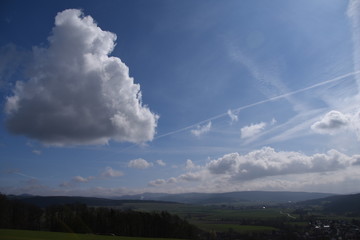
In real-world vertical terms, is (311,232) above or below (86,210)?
below

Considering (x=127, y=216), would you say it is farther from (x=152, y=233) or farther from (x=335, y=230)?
(x=335, y=230)

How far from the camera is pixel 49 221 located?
5384cm

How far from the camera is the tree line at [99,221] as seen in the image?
167ft

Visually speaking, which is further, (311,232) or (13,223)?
(311,232)

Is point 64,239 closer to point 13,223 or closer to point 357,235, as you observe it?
point 13,223

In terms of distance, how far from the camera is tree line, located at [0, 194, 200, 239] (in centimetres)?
5103

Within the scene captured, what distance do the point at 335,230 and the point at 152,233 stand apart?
129 ft

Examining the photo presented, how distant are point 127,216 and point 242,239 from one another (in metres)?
21.5

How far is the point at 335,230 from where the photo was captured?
65.8 metres

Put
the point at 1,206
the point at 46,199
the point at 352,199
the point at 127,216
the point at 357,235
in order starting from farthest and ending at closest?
the point at 352,199 < the point at 46,199 < the point at 357,235 < the point at 127,216 < the point at 1,206

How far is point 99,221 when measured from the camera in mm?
52031

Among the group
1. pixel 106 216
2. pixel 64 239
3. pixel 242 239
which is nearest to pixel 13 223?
pixel 106 216

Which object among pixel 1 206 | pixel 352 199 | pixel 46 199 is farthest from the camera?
pixel 352 199

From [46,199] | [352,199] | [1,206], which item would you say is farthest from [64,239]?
[352,199]
